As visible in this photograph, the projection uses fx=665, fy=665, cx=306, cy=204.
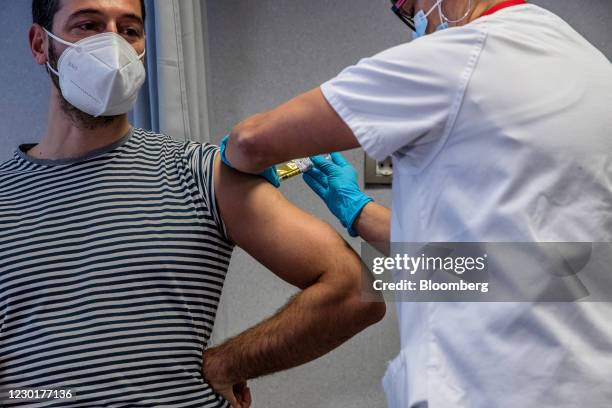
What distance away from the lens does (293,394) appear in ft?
6.64

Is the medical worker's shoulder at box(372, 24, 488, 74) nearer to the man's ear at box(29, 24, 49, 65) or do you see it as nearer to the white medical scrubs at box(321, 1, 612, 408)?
the white medical scrubs at box(321, 1, 612, 408)

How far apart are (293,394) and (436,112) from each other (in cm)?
134

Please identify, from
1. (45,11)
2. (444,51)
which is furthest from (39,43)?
(444,51)

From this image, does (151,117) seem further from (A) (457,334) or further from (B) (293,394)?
(A) (457,334)

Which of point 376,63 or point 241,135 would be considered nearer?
point 376,63

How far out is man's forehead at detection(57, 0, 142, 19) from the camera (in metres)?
1.34

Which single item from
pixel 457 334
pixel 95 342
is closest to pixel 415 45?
pixel 457 334

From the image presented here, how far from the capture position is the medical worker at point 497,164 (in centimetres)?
88

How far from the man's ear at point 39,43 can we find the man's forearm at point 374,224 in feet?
2.45

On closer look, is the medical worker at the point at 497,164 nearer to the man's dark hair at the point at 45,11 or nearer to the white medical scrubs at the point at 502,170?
the white medical scrubs at the point at 502,170

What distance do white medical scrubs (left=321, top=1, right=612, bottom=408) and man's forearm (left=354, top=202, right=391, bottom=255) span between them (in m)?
0.45

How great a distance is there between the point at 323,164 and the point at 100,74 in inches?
20.1

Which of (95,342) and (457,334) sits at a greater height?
(457,334)

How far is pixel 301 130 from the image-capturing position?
96 cm
